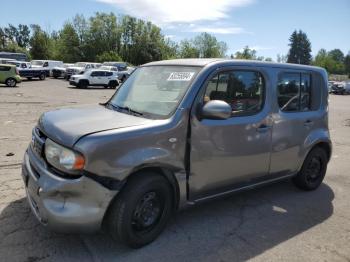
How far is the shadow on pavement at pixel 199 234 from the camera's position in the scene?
354 centimetres

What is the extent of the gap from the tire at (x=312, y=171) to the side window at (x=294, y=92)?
75 cm

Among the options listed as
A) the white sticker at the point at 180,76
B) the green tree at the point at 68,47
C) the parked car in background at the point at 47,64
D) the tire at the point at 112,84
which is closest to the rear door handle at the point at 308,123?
the white sticker at the point at 180,76

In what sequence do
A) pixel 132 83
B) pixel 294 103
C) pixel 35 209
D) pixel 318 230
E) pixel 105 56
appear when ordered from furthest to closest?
pixel 105 56 < pixel 294 103 < pixel 132 83 < pixel 318 230 < pixel 35 209

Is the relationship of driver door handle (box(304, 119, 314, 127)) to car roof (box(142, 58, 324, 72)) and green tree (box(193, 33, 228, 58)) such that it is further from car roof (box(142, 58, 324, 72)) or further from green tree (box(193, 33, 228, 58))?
green tree (box(193, 33, 228, 58))

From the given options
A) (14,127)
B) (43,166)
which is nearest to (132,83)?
(43,166)

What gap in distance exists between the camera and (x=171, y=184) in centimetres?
382

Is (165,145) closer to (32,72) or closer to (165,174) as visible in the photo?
(165,174)

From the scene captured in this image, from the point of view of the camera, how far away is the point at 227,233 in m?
4.14

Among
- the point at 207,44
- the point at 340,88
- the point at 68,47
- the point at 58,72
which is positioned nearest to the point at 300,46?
the point at 207,44

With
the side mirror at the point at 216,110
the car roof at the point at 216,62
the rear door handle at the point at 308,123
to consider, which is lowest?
the rear door handle at the point at 308,123

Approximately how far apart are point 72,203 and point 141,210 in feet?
2.36

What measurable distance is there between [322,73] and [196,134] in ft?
9.33

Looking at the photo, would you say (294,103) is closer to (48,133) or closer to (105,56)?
(48,133)

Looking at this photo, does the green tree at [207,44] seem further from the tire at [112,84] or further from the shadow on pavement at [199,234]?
the shadow on pavement at [199,234]
